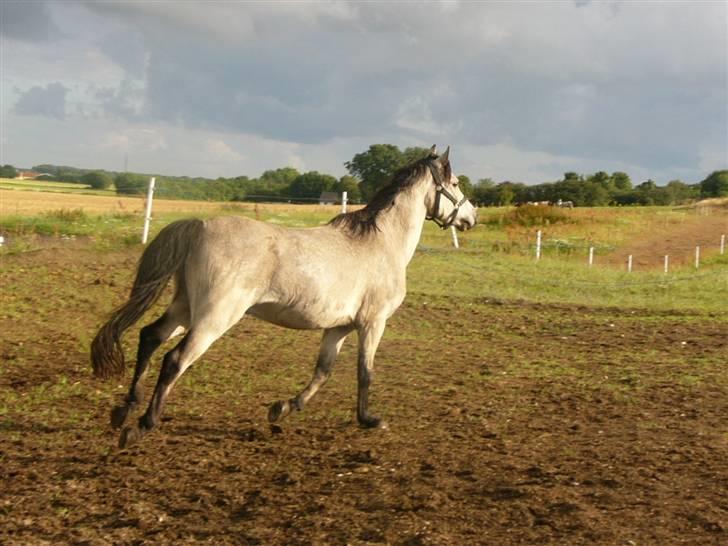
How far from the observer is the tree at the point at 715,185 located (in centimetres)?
9462

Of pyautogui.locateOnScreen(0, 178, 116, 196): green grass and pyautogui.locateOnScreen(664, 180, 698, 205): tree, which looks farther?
pyautogui.locateOnScreen(664, 180, 698, 205): tree

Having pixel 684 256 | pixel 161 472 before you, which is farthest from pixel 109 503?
pixel 684 256

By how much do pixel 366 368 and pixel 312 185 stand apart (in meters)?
41.0

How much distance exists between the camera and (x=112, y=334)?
19.4 feet

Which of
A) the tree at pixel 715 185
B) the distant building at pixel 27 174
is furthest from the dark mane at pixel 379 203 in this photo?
the tree at pixel 715 185

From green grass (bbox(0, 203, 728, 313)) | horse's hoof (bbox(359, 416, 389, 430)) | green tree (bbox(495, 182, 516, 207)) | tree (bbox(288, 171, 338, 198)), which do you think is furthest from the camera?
green tree (bbox(495, 182, 516, 207))

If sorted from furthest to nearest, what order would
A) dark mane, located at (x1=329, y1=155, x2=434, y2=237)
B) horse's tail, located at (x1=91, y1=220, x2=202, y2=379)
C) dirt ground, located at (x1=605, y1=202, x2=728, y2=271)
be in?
1. dirt ground, located at (x1=605, y1=202, x2=728, y2=271)
2. dark mane, located at (x1=329, y1=155, x2=434, y2=237)
3. horse's tail, located at (x1=91, y1=220, x2=202, y2=379)

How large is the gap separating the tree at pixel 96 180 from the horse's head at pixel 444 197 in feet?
106

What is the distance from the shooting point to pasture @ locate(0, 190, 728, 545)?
4.43 m

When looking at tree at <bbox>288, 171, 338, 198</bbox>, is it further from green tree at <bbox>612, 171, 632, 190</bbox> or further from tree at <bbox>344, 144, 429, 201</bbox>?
green tree at <bbox>612, 171, 632, 190</bbox>

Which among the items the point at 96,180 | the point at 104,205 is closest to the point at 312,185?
the point at 96,180

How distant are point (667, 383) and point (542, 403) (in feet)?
6.47

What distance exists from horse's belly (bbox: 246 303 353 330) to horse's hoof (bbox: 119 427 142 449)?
1208 millimetres

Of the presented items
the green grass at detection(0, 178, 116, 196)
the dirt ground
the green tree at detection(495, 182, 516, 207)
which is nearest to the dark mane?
the dirt ground
